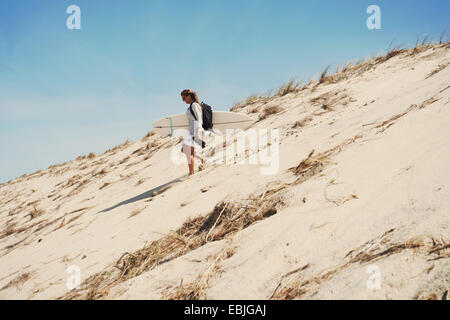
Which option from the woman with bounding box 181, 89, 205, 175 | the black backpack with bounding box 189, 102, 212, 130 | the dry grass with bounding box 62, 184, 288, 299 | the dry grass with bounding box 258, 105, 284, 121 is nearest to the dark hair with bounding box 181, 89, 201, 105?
the woman with bounding box 181, 89, 205, 175

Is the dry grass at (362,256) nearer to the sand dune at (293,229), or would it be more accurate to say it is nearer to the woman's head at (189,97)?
the sand dune at (293,229)

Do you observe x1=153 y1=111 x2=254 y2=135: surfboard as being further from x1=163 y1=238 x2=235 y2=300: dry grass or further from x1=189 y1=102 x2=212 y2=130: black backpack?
x1=163 y1=238 x2=235 y2=300: dry grass

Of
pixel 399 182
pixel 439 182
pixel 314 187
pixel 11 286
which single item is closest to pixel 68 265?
pixel 11 286

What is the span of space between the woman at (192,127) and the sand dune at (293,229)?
0.49m

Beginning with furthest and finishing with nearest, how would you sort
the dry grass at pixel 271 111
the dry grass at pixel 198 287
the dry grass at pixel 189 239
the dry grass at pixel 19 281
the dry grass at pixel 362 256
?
the dry grass at pixel 271 111, the dry grass at pixel 19 281, the dry grass at pixel 189 239, the dry grass at pixel 198 287, the dry grass at pixel 362 256

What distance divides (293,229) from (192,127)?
3.85 metres

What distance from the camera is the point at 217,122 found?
21.4 feet

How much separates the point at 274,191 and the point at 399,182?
1.15 m

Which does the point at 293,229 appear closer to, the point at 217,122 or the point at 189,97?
the point at 189,97

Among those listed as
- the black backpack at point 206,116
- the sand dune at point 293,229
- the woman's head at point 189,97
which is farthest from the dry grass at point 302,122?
the woman's head at point 189,97

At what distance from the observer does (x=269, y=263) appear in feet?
6.23

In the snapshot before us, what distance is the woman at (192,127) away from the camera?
550cm

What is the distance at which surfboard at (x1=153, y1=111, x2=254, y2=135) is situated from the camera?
651cm

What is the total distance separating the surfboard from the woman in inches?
37.5
